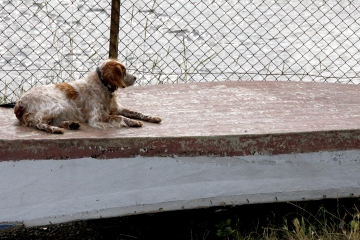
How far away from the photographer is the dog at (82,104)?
4.46 m

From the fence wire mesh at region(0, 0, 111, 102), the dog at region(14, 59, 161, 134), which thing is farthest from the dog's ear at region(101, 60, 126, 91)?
the fence wire mesh at region(0, 0, 111, 102)

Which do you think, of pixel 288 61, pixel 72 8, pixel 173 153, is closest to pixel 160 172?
pixel 173 153

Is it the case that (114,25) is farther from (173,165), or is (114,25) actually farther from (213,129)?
(173,165)

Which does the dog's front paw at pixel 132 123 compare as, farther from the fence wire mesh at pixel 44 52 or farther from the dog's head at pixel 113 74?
the fence wire mesh at pixel 44 52

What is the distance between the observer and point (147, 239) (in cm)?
472

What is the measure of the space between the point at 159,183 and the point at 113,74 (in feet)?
3.13

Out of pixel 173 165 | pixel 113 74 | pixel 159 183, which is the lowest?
pixel 159 183

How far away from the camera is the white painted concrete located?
4.07 m

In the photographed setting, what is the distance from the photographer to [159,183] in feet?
13.9

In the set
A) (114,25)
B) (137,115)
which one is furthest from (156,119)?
(114,25)

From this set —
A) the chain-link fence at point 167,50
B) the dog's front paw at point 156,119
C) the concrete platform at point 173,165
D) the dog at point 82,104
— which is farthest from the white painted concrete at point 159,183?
the chain-link fence at point 167,50

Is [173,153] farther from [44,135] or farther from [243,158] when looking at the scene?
[44,135]

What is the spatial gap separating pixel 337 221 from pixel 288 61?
21.1 ft

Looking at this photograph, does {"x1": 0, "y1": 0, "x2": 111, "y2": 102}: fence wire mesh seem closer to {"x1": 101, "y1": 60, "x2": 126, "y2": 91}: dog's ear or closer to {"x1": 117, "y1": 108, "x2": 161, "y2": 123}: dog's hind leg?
{"x1": 117, "y1": 108, "x2": 161, "y2": 123}: dog's hind leg
